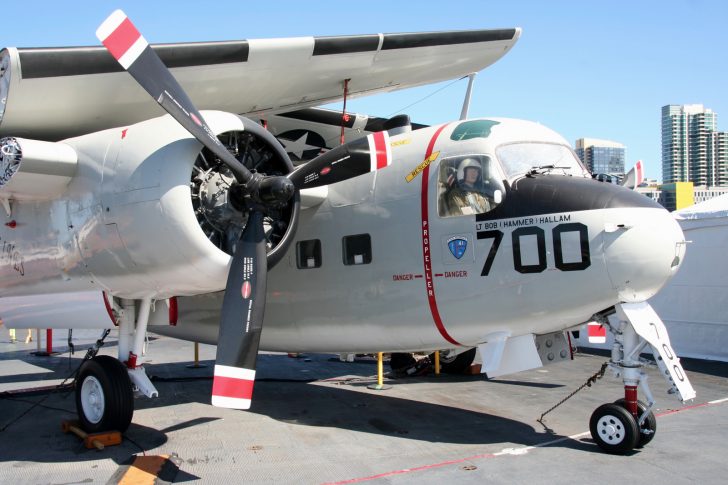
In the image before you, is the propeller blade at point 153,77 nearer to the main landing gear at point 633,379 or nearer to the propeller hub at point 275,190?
the propeller hub at point 275,190

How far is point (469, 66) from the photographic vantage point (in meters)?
13.2

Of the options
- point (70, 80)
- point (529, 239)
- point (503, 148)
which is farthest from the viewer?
point (70, 80)

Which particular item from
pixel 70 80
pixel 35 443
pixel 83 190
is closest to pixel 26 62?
pixel 70 80

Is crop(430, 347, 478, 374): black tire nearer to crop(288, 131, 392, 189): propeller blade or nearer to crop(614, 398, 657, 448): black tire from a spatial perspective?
crop(614, 398, 657, 448): black tire

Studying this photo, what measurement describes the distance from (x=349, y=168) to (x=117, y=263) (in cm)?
309

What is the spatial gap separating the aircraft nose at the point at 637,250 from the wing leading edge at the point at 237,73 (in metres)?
5.44

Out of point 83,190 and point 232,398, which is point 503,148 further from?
point 83,190

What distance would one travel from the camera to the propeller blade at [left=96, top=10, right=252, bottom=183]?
24.8ft

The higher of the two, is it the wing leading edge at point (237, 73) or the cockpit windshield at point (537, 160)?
the wing leading edge at point (237, 73)

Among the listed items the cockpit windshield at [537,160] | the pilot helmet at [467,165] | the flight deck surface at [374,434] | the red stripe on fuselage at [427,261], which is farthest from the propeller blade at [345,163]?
the flight deck surface at [374,434]

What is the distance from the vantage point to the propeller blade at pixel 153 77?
7559 millimetres

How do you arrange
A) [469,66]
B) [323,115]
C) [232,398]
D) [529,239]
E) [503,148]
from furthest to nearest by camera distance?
[323,115] < [469,66] < [503,148] < [529,239] < [232,398]

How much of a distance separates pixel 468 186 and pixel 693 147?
5847 inches

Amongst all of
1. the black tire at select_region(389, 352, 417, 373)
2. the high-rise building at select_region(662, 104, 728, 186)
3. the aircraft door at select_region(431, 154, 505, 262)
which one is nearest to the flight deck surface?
the black tire at select_region(389, 352, 417, 373)
